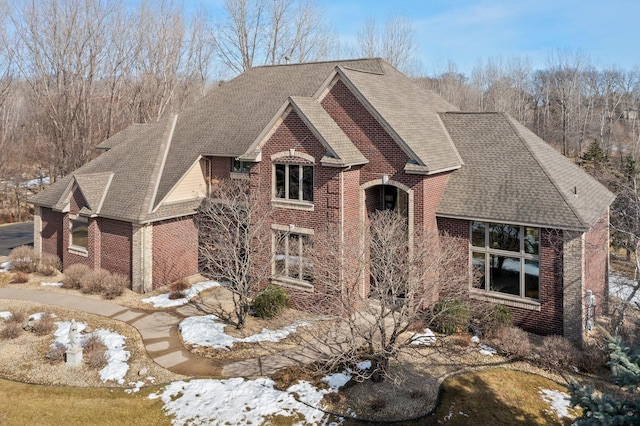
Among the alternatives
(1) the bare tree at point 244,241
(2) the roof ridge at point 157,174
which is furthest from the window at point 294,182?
(2) the roof ridge at point 157,174

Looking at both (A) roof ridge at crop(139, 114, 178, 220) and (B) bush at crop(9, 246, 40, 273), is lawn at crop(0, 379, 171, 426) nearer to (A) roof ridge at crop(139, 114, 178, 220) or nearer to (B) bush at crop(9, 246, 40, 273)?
(A) roof ridge at crop(139, 114, 178, 220)

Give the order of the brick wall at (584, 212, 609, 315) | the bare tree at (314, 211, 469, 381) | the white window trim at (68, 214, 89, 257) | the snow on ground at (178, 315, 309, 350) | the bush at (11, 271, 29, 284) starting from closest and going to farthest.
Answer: the bare tree at (314, 211, 469, 381), the snow on ground at (178, 315, 309, 350), the brick wall at (584, 212, 609, 315), the bush at (11, 271, 29, 284), the white window trim at (68, 214, 89, 257)

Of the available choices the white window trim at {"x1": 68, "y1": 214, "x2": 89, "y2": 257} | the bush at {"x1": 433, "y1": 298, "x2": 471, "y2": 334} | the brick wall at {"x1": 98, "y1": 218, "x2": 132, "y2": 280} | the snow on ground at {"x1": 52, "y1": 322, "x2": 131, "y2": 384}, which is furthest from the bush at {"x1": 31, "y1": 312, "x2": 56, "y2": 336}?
the bush at {"x1": 433, "y1": 298, "x2": 471, "y2": 334}

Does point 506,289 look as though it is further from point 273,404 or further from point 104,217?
point 104,217

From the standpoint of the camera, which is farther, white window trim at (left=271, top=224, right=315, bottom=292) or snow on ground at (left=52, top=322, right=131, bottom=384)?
white window trim at (left=271, top=224, right=315, bottom=292)

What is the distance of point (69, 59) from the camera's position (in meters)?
38.8

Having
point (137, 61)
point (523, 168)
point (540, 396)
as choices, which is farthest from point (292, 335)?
point (137, 61)

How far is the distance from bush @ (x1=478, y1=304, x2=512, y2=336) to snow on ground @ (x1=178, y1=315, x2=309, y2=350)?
668cm

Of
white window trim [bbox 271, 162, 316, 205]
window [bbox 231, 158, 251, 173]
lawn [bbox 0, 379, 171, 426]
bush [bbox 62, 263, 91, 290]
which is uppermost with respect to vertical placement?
window [bbox 231, 158, 251, 173]

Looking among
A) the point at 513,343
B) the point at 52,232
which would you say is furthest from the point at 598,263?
the point at 52,232

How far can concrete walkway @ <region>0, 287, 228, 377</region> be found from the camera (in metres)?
14.5

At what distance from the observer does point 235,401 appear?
12.4 metres

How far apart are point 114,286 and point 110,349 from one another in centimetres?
579

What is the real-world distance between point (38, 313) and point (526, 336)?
19.1 m
